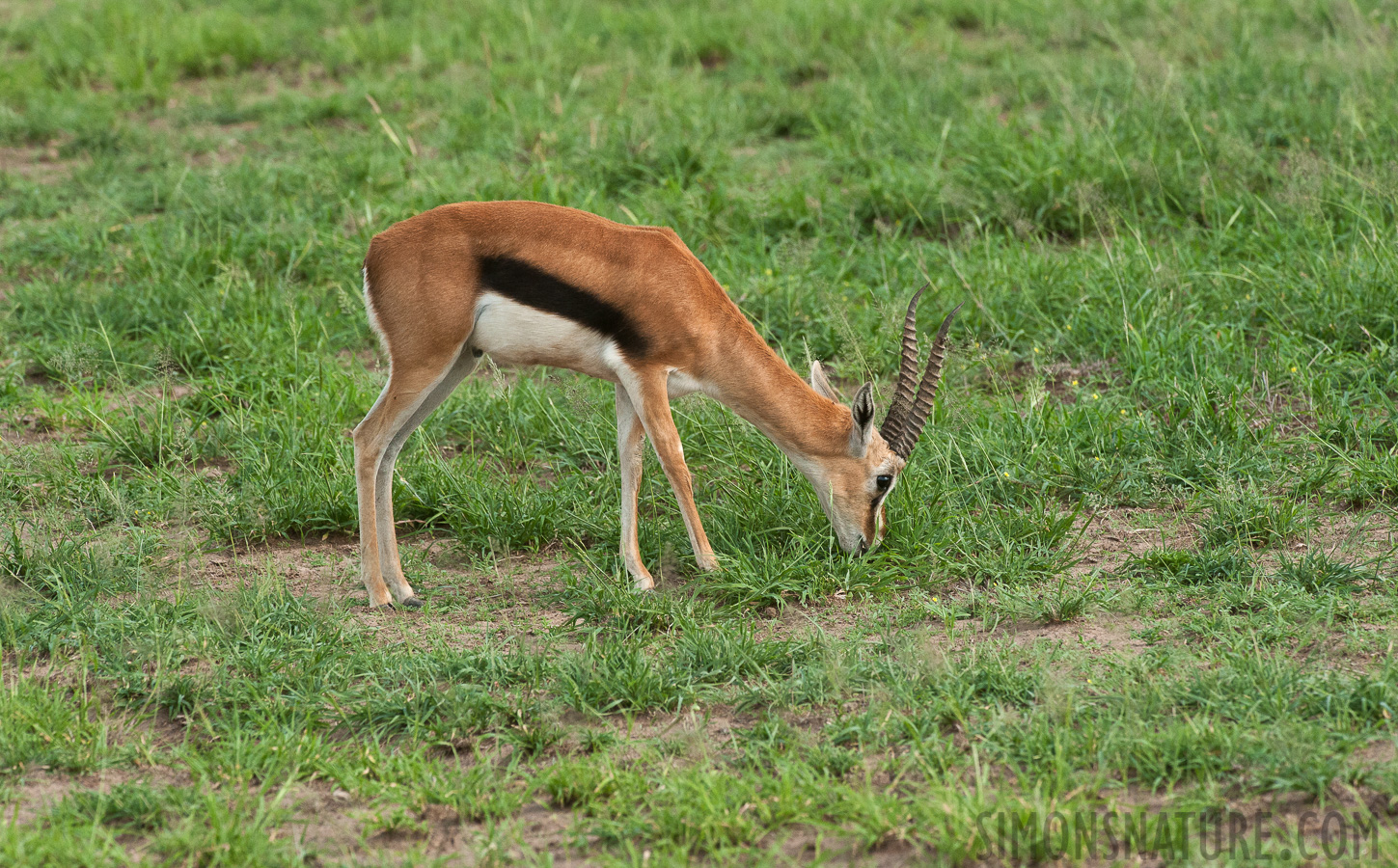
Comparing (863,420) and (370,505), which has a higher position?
(863,420)

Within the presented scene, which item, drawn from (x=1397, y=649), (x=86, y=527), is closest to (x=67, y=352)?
(x=86, y=527)

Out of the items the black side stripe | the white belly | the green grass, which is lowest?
the green grass

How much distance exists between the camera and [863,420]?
4.85 m

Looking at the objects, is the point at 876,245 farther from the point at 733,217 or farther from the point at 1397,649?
the point at 1397,649

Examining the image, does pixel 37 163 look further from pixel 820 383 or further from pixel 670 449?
pixel 820 383

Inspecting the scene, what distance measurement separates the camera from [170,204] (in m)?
7.95

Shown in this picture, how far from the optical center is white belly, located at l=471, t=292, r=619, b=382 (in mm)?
4672

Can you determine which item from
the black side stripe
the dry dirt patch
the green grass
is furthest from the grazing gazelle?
the dry dirt patch

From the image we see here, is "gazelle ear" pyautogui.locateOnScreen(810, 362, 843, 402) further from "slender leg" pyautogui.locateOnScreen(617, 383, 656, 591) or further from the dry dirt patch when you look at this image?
the dry dirt patch

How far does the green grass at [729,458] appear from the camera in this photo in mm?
3578

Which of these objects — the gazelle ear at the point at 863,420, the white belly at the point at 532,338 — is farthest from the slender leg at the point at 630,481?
the gazelle ear at the point at 863,420

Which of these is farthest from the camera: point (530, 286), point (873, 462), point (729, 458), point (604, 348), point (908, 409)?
point (729, 458)

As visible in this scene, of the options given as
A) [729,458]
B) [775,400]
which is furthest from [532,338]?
[729,458]

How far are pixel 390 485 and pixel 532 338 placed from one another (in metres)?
0.83
